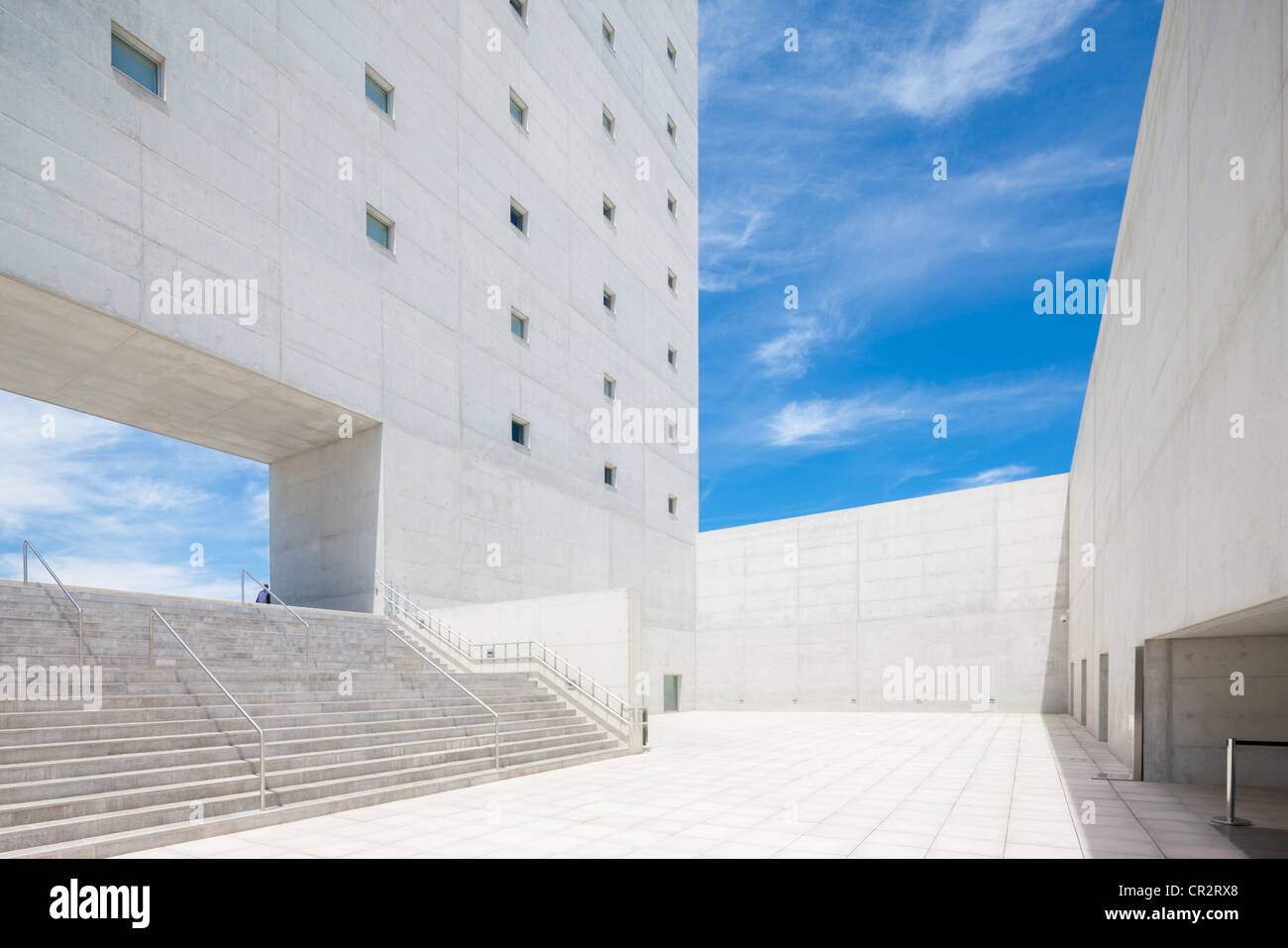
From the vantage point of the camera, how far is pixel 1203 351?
24.0ft

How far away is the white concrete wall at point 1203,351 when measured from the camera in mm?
5344

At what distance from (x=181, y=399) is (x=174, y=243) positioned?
3.92 m

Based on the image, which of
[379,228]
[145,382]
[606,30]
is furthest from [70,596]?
[606,30]

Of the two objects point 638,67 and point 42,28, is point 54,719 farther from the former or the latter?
point 638,67

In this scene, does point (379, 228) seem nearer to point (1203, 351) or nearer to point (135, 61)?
point (135, 61)

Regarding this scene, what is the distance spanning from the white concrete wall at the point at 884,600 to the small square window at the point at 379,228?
17.8 m

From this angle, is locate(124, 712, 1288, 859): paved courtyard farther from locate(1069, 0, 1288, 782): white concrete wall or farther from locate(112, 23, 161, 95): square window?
locate(112, 23, 161, 95): square window

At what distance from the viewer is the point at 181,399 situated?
59.1ft

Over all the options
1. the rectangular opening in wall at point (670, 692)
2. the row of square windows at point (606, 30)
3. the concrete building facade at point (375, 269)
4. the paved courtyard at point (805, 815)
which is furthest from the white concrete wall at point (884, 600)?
the row of square windows at point (606, 30)

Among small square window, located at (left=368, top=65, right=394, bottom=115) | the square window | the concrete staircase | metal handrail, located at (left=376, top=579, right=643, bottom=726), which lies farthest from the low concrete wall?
small square window, located at (left=368, top=65, right=394, bottom=115)

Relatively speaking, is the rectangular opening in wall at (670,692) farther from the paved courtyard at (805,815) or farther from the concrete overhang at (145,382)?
the paved courtyard at (805,815)

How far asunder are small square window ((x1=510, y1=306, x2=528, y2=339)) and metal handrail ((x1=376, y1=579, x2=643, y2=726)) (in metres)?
9.27

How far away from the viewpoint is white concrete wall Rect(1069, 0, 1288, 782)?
17.5ft
